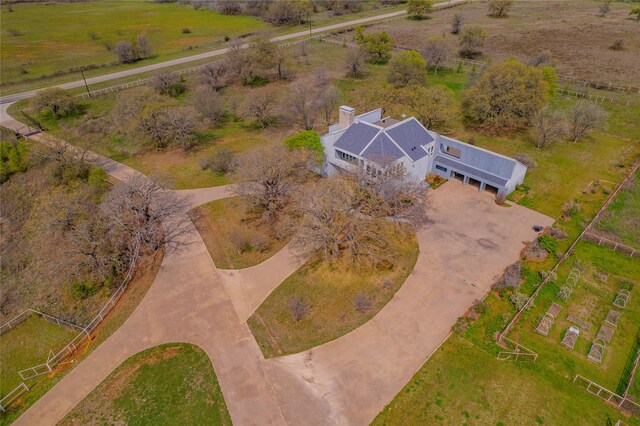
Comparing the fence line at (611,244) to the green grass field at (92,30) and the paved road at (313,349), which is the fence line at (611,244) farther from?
the green grass field at (92,30)

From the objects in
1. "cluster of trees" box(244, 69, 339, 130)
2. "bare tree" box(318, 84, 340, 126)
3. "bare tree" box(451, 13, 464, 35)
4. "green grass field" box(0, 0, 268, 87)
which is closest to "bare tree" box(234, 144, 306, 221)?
"cluster of trees" box(244, 69, 339, 130)

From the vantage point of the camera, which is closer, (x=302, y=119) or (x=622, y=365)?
(x=622, y=365)

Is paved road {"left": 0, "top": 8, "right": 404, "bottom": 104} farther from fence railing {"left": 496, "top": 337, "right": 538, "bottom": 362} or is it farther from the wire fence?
fence railing {"left": 496, "top": 337, "right": 538, "bottom": 362}

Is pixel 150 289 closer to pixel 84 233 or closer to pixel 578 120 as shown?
pixel 84 233

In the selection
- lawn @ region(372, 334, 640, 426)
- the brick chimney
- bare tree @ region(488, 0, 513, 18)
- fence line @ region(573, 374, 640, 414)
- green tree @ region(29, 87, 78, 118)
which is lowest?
lawn @ region(372, 334, 640, 426)

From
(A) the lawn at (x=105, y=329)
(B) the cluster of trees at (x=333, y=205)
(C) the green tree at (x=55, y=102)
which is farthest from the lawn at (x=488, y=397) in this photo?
(C) the green tree at (x=55, y=102)

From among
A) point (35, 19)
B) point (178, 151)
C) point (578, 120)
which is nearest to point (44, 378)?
point (178, 151)
